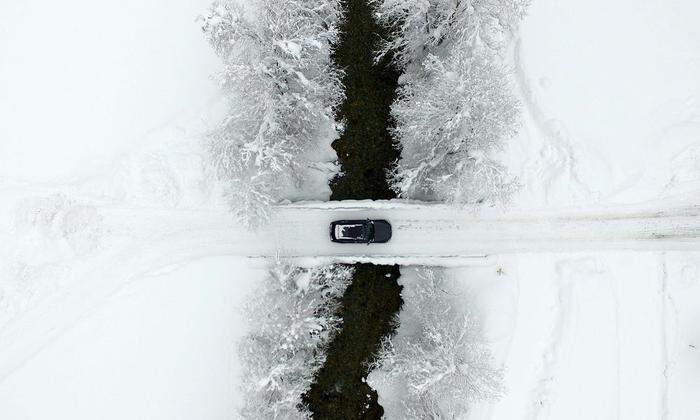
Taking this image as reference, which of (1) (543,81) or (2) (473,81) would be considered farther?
(1) (543,81)

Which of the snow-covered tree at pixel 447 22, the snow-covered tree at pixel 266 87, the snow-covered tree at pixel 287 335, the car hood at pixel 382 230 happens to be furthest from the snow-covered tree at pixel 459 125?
the snow-covered tree at pixel 287 335

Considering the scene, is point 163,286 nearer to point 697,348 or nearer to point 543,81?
point 543,81

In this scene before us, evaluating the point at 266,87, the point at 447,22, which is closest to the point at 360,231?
the point at 266,87

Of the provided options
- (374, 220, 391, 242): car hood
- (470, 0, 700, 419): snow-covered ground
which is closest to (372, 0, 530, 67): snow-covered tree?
(470, 0, 700, 419): snow-covered ground

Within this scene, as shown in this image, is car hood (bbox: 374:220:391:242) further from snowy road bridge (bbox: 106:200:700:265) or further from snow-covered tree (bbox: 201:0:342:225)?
snow-covered tree (bbox: 201:0:342:225)

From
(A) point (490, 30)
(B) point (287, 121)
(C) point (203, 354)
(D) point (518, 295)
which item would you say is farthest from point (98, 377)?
(A) point (490, 30)

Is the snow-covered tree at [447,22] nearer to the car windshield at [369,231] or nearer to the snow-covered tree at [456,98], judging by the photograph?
the snow-covered tree at [456,98]
